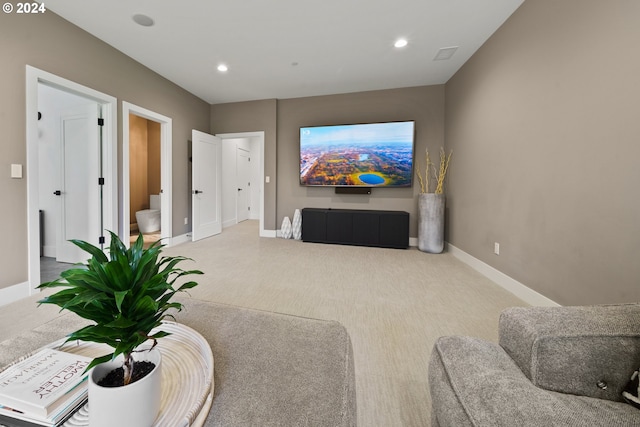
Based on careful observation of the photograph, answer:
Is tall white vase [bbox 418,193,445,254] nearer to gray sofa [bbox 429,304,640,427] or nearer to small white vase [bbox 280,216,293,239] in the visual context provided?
small white vase [bbox 280,216,293,239]

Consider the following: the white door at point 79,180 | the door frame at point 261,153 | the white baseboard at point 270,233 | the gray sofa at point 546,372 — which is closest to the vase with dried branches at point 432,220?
the white baseboard at point 270,233

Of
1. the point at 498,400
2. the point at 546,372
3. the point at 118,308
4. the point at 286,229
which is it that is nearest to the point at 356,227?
the point at 286,229

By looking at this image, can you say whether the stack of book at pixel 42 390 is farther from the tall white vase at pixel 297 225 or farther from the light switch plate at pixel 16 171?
the tall white vase at pixel 297 225

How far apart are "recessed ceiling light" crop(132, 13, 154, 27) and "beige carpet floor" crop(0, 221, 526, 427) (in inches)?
109

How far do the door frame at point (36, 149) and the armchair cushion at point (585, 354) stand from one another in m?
3.26

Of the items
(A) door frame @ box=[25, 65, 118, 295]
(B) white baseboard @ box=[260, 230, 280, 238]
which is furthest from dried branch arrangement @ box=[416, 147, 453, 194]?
(A) door frame @ box=[25, 65, 118, 295]

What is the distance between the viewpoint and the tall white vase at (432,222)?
3820 mm

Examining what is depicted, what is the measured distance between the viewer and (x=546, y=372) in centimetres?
71

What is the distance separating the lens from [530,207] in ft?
7.34

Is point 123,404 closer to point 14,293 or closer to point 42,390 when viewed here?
point 42,390

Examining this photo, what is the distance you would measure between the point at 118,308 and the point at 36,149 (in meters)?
3.00

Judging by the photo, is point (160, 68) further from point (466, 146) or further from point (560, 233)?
point (560, 233)

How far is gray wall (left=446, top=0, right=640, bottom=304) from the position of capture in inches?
58.8

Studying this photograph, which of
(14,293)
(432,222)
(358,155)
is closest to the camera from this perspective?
(14,293)
